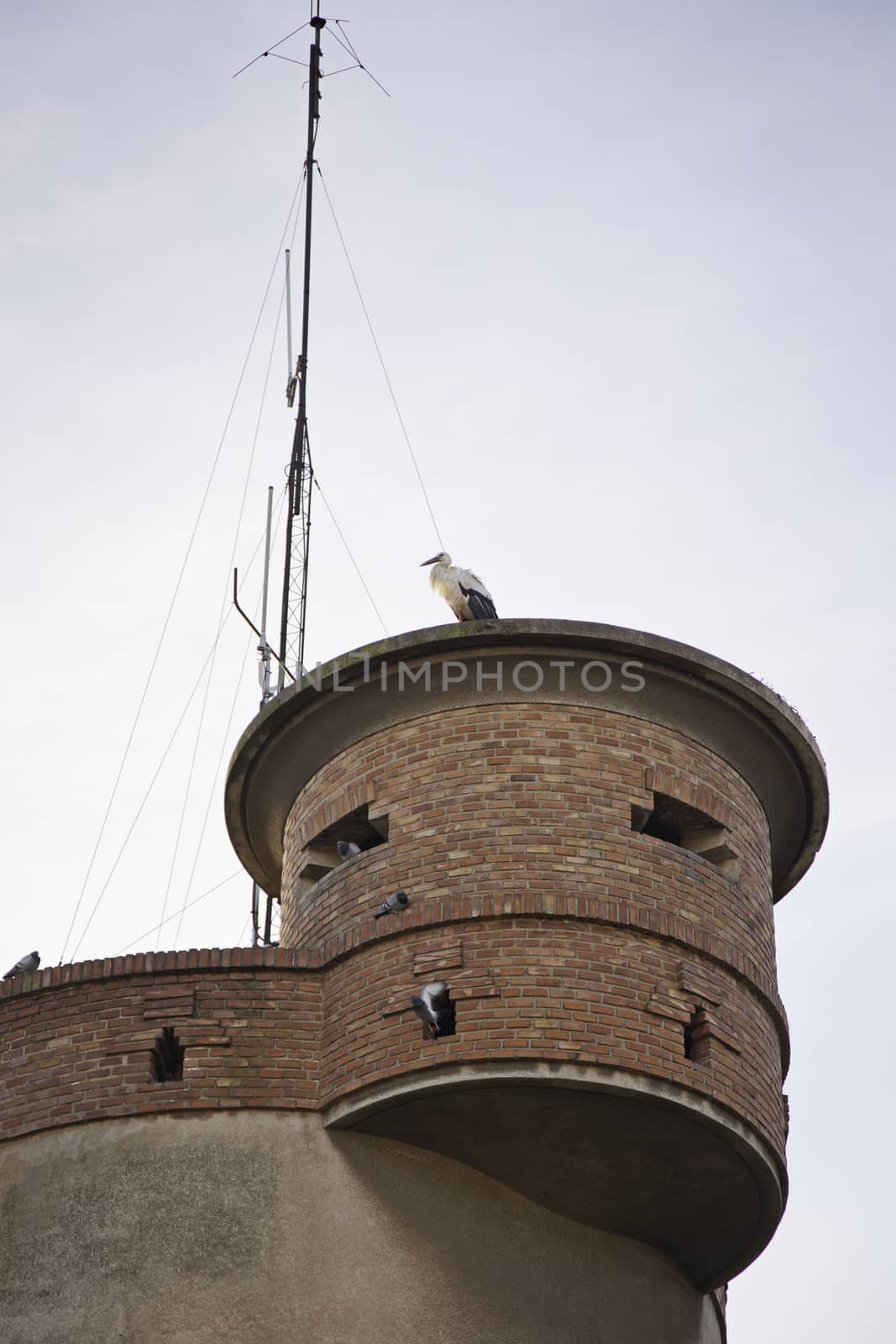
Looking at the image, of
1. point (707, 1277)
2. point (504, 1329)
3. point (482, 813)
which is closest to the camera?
point (504, 1329)

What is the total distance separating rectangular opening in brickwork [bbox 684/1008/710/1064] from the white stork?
16.5 ft

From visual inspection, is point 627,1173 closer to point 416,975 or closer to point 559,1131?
point 559,1131

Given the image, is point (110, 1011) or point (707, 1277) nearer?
point (110, 1011)

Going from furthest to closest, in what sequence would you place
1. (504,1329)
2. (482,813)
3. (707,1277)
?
(707,1277), (482,813), (504,1329)

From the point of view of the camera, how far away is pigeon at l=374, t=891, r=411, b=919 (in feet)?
49.2

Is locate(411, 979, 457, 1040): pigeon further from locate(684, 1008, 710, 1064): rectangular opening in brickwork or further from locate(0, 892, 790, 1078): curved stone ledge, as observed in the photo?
locate(684, 1008, 710, 1064): rectangular opening in brickwork

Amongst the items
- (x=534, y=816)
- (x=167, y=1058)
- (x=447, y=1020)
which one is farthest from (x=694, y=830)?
(x=167, y=1058)

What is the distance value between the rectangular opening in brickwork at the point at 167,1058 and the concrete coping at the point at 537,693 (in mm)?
2741

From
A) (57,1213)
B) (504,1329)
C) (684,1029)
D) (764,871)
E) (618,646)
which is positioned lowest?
(504,1329)

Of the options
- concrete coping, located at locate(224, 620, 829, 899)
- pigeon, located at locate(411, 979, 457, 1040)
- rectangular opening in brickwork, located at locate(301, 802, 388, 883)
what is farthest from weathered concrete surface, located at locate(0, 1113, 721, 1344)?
concrete coping, located at locate(224, 620, 829, 899)

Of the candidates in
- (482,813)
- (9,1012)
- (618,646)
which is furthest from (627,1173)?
(9,1012)

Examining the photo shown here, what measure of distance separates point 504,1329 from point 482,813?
13.1 ft

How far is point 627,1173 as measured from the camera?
1503cm

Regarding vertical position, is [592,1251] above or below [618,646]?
below
